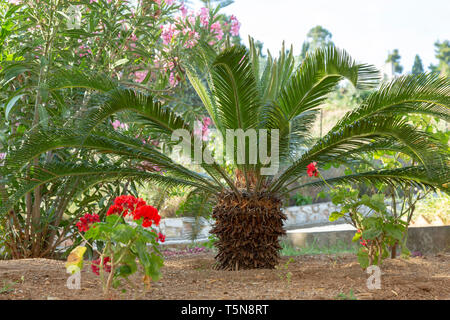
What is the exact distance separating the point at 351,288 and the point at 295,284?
41 cm

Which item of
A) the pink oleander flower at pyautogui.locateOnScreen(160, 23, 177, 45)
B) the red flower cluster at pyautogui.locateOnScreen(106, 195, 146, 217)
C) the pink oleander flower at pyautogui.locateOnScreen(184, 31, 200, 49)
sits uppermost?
the pink oleander flower at pyautogui.locateOnScreen(160, 23, 177, 45)

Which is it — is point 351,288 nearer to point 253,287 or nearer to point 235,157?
point 253,287

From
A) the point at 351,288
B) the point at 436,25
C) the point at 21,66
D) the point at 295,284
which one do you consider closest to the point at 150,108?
the point at 21,66

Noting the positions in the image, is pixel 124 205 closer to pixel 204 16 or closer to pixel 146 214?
pixel 146 214

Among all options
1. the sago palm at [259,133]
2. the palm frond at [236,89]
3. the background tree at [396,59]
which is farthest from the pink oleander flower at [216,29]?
the background tree at [396,59]

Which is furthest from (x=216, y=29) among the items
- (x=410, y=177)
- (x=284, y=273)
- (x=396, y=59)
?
(x=396, y=59)

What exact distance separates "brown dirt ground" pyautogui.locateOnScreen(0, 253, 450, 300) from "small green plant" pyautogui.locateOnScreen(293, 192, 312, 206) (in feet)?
23.3

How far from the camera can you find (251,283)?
11.2 feet

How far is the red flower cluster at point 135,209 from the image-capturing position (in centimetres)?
269

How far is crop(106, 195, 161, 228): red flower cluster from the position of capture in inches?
106

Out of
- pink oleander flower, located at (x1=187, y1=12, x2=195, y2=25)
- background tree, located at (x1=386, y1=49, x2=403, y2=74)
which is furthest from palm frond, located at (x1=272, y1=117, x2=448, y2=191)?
background tree, located at (x1=386, y1=49, x2=403, y2=74)

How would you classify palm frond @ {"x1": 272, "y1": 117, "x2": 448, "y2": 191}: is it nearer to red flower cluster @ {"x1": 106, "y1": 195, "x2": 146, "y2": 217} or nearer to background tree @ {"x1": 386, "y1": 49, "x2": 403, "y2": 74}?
red flower cluster @ {"x1": 106, "y1": 195, "x2": 146, "y2": 217}

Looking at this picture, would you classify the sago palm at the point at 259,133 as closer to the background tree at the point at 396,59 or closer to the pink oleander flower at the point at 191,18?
the pink oleander flower at the point at 191,18

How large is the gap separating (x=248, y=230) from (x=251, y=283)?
0.81 metres
